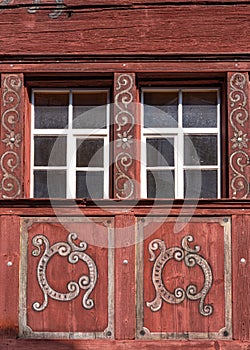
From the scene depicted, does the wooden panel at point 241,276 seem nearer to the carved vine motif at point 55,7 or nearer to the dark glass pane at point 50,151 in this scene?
the dark glass pane at point 50,151

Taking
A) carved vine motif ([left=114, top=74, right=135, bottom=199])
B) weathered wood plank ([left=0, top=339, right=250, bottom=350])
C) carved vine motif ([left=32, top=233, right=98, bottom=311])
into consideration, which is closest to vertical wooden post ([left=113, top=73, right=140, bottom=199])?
carved vine motif ([left=114, top=74, right=135, bottom=199])

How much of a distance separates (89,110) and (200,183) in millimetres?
1184

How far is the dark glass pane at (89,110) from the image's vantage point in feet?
35.8

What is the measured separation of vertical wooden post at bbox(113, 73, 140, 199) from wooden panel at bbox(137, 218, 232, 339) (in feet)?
1.31

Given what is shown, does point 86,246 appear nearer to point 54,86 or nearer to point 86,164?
point 86,164

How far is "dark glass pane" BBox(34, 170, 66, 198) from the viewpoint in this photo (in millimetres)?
10773

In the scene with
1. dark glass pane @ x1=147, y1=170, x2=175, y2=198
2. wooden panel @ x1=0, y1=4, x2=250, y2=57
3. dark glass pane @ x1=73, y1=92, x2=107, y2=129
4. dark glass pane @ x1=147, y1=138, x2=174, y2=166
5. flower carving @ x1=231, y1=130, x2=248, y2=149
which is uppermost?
wooden panel @ x1=0, y1=4, x2=250, y2=57

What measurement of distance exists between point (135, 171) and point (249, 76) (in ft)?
4.24

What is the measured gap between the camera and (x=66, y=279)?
405 inches

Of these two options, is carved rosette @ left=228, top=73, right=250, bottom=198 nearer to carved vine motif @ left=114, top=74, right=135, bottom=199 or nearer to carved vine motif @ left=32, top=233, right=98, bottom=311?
carved vine motif @ left=114, top=74, right=135, bottom=199

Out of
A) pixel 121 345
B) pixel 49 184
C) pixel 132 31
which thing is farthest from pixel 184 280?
pixel 132 31

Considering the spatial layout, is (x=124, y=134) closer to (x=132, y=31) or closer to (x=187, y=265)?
(x=132, y=31)

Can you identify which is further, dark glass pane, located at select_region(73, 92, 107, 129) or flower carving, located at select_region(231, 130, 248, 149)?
dark glass pane, located at select_region(73, 92, 107, 129)

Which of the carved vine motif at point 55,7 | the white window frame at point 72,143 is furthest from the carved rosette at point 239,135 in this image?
the carved vine motif at point 55,7
